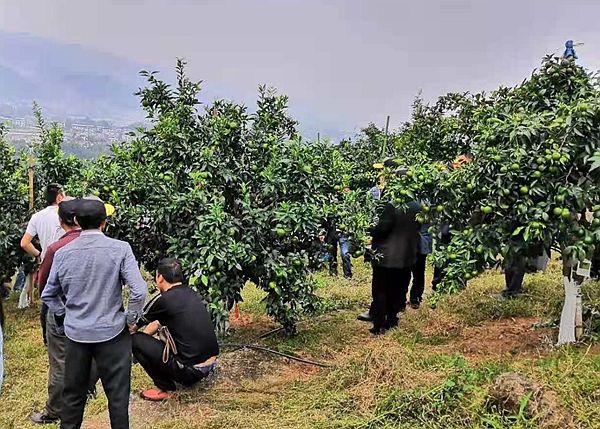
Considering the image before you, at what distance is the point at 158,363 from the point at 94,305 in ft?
3.79

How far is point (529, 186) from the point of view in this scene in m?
4.45

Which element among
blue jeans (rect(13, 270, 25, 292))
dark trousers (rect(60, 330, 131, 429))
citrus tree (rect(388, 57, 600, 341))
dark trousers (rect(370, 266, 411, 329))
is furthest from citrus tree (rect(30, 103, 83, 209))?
citrus tree (rect(388, 57, 600, 341))

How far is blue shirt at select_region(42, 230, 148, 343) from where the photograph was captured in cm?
359

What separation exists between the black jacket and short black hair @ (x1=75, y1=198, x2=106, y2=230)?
334 cm

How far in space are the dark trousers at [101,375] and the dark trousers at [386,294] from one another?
3.27m

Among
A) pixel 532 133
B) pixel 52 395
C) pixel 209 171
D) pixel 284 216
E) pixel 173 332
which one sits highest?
pixel 532 133

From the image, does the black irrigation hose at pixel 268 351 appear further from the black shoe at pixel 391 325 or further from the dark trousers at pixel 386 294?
the black shoe at pixel 391 325

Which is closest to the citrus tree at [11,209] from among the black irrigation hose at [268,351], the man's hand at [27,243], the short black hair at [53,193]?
the man's hand at [27,243]

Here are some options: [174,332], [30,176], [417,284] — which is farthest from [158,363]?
[30,176]

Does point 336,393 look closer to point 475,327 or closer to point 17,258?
point 475,327

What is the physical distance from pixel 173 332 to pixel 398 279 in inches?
113

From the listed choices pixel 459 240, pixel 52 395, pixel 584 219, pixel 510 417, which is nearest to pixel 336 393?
pixel 510 417

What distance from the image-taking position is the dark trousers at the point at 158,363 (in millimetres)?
4566

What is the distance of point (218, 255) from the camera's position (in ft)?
16.3
